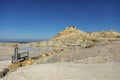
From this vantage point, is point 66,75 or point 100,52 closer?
point 66,75

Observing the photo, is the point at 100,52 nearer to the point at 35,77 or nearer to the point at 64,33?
the point at 35,77

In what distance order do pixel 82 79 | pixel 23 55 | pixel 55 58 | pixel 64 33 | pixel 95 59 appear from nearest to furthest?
1. pixel 82 79
2. pixel 95 59
3. pixel 55 58
4. pixel 23 55
5. pixel 64 33

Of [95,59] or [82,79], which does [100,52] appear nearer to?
[95,59]

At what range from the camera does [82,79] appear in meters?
12.2

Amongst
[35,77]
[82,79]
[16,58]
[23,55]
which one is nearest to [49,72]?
[35,77]

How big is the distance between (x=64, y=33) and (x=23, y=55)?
257 ft

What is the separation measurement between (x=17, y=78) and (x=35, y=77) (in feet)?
3.79

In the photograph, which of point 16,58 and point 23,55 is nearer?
point 16,58

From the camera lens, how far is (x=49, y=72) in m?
14.1

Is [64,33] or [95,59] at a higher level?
[64,33]

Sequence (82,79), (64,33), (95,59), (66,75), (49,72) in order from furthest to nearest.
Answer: (64,33)
(95,59)
(49,72)
(66,75)
(82,79)

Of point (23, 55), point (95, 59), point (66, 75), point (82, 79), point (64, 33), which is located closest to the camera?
point (82, 79)

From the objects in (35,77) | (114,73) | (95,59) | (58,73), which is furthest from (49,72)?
(95,59)

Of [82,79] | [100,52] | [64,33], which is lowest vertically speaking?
[82,79]
